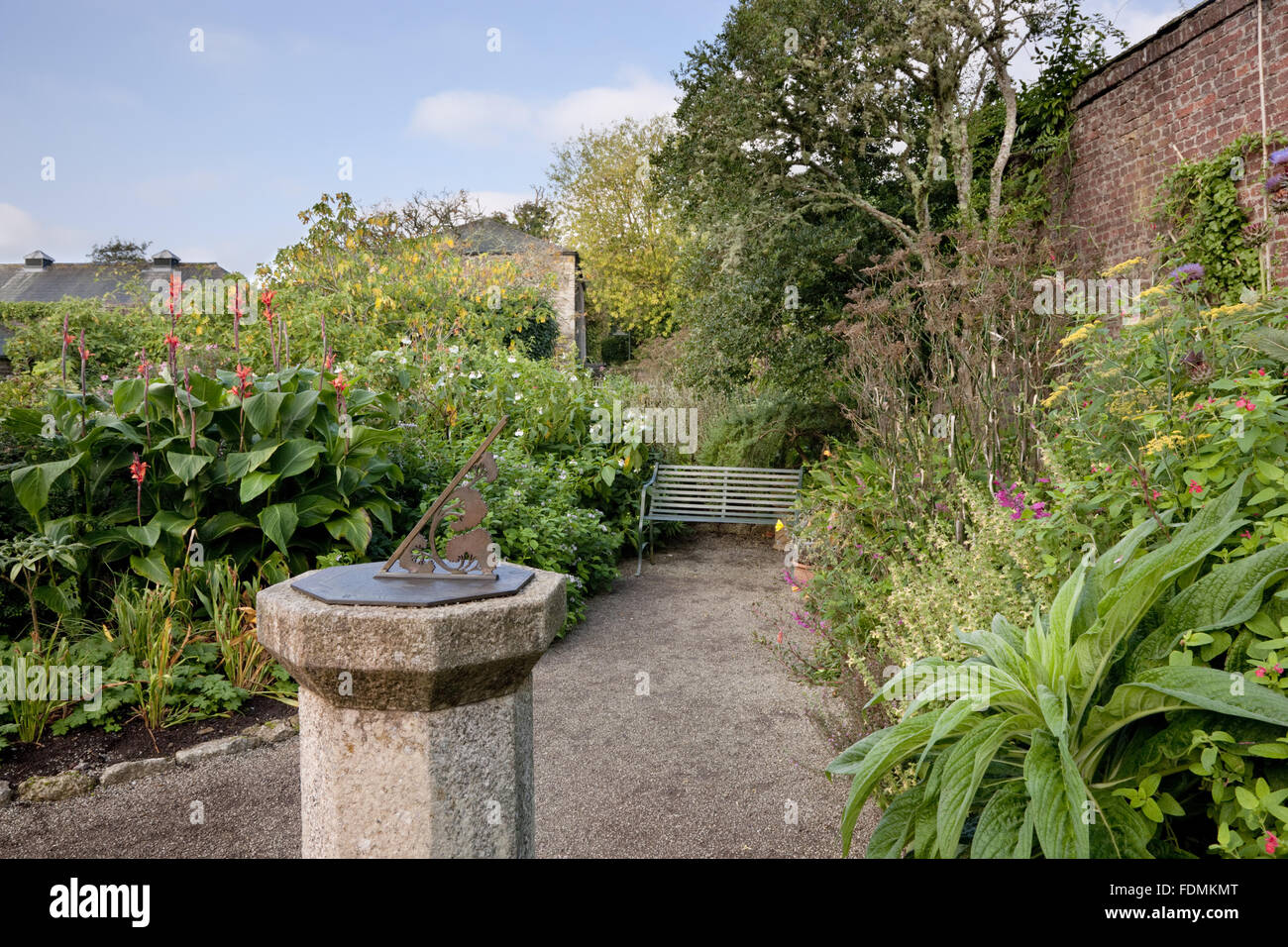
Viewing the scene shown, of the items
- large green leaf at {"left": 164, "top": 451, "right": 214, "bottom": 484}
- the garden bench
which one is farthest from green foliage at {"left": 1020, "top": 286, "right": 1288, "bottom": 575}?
the garden bench

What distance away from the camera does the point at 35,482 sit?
3916 mm

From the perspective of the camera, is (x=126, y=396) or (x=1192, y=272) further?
(x=1192, y=272)

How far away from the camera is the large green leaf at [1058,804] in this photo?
1717 millimetres

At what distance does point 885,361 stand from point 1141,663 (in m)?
3.86

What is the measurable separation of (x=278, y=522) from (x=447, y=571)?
98.0 inches

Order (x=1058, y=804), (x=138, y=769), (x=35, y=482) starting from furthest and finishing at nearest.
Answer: (x=35, y=482) → (x=138, y=769) → (x=1058, y=804)

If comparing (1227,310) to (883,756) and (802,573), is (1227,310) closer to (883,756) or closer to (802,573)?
(883,756)

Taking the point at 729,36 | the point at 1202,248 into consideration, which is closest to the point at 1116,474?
the point at 1202,248

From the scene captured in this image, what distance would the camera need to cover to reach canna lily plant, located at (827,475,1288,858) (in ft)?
5.86

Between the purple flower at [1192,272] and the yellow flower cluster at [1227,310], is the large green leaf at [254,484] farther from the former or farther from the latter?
the purple flower at [1192,272]

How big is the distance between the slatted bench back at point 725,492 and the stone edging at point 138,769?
464 centimetres

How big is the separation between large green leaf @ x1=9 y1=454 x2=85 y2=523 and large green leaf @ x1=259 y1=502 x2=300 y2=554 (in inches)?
36.3

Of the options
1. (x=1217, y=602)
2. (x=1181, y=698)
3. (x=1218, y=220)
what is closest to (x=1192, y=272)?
(x=1218, y=220)

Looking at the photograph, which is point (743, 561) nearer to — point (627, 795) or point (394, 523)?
point (394, 523)
